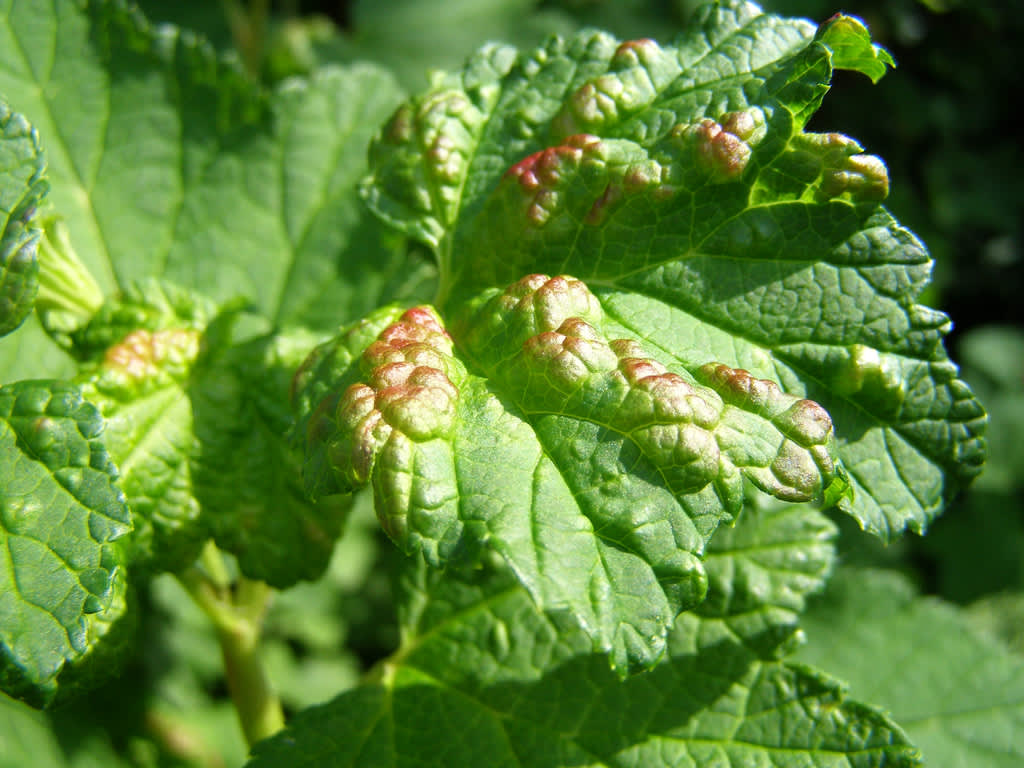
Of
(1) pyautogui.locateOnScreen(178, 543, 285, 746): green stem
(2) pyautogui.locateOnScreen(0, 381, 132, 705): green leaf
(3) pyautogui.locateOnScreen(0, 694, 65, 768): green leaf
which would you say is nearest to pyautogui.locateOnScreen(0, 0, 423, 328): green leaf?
(1) pyautogui.locateOnScreen(178, 543, 285, 746): green stem

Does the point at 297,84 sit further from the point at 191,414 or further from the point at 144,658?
the point at 144,658

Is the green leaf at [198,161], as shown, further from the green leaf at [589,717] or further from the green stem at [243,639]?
the green leaf at [589,717]

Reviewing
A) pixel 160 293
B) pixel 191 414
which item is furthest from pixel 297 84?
pixel 191 414

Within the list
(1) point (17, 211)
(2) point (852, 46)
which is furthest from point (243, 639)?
(2) point (852, 46)

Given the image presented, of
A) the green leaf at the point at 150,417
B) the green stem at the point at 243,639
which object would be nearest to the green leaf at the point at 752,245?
the green leaf at the point at 150,417

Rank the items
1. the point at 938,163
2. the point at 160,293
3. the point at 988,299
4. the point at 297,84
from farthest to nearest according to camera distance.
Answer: the point at 988,299 < the point at 938,163 < the point at 297,84 < the point at 160,293
